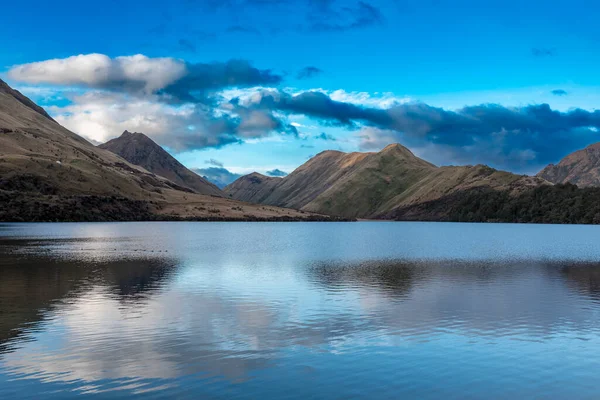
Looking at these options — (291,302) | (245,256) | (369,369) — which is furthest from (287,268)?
(369,369)

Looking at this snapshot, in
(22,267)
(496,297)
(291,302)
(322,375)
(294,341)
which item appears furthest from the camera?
(22,267)

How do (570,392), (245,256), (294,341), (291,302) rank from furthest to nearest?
(245,256)
(291,302)
(294,341)
(570,392)

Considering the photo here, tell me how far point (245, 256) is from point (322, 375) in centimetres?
7461

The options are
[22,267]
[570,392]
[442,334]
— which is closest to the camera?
[570,392]

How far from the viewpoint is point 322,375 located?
89.9 ft

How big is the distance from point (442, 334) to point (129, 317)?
2291 cm

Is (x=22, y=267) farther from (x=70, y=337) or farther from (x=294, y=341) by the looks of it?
(x=294, y=341)

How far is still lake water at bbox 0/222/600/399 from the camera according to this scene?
26.0 metres

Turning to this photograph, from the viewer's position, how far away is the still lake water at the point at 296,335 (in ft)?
85.4

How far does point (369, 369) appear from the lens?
28.5 meters

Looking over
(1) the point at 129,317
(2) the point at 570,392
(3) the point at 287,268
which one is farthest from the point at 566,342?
(3) the point at 287,268

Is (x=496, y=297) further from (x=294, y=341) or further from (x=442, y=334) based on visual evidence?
(x=294, y=341)

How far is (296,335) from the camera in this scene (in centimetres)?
3650

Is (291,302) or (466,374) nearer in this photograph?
(466,374)
